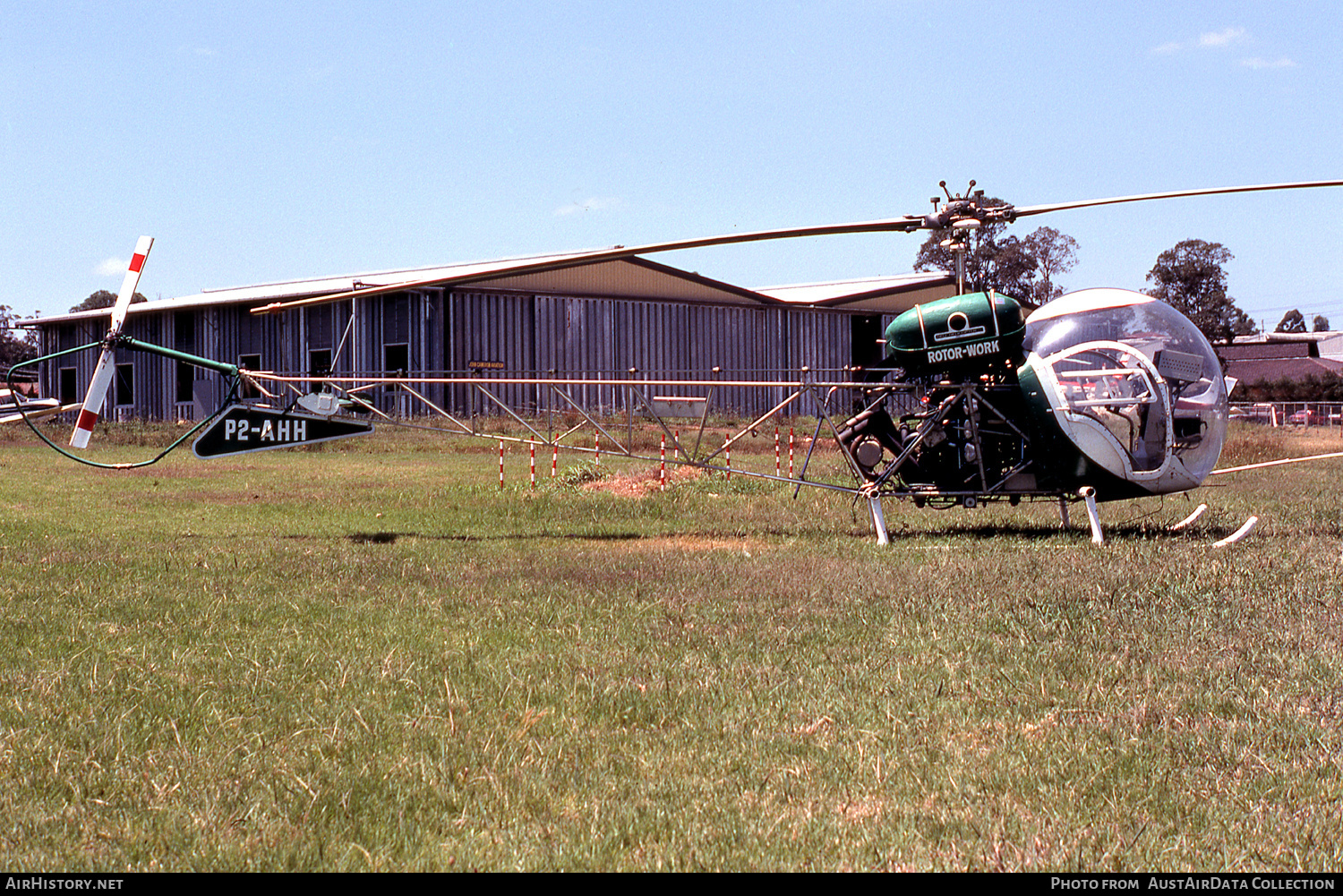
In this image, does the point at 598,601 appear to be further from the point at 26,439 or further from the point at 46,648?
the point at 26,439

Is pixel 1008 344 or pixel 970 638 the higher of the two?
pixel 1008 344

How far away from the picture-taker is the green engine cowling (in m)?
11.2

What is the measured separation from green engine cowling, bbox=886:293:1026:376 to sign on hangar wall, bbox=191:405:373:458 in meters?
5.80

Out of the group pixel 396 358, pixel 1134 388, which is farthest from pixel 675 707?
pixel 396 358

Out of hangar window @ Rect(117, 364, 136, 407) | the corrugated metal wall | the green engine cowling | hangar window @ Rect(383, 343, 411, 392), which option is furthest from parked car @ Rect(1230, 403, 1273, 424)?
hangar window @ Rect(117, 364, 136, 407)

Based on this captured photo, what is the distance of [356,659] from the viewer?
6254 millimetres

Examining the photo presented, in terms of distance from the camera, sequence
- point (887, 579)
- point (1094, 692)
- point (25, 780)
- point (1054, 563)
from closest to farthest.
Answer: point (25, 780) < point (1094, 692) < point (887, 579) < point (1054, 563)

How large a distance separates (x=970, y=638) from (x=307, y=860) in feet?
13.5

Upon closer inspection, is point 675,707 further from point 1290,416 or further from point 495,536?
point 1290,416

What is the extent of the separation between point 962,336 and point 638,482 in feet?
25.8

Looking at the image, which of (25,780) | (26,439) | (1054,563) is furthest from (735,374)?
(25,780)

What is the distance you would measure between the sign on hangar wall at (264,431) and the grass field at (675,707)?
197 cm

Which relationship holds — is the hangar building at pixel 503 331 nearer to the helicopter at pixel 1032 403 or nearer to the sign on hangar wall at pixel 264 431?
the sign on hangar wall at pixel 264 431

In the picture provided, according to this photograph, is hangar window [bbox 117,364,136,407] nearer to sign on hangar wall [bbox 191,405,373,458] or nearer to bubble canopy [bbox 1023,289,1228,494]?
sign on hangar wall [bbox 191,405,373,458]
